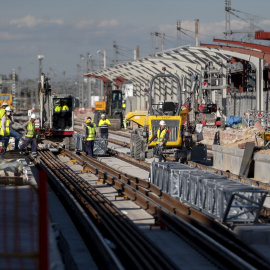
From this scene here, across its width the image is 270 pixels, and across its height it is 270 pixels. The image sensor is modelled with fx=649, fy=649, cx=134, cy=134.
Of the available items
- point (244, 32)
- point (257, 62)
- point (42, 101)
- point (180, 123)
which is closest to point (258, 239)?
point (180, 123)

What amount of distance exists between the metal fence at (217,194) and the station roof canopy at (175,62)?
671 inches

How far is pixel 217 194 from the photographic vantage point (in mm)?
12492

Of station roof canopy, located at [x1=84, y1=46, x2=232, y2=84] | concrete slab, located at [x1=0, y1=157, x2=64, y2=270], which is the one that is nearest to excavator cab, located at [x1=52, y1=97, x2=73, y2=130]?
station roof canopy, located at [x1=84, y1=46, x2=232, y2=84]

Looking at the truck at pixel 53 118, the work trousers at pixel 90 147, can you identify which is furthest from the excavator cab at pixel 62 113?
the work trousers at pixel 90 147

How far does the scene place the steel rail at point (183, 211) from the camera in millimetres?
10023

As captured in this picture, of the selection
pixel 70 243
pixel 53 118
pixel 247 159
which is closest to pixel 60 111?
pixel 53 118

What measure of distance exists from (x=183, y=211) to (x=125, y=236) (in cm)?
292

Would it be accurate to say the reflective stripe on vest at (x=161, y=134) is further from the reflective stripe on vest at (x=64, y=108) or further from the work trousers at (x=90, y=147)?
the reflective stripe on vest at (x=64, y=108)

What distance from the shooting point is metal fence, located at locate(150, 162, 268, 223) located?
39.7ft

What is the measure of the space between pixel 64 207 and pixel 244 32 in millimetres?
56076

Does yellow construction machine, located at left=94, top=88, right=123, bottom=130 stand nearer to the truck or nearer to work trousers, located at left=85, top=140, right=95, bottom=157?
the truck

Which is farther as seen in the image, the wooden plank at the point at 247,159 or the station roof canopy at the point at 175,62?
the station roof canopy at the point at 175,62

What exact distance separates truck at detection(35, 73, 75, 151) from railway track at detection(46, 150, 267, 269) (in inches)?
486

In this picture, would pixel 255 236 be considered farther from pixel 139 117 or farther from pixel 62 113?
pixel 62 113
